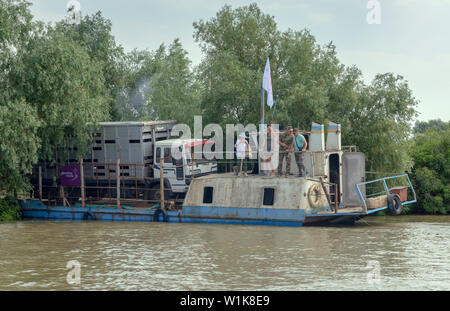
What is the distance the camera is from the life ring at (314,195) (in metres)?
25.0

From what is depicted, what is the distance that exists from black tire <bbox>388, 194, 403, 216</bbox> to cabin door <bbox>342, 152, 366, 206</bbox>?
4.36ft

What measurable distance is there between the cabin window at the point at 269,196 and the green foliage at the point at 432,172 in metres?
11.0

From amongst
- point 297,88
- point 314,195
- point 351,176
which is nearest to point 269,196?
point 314,195

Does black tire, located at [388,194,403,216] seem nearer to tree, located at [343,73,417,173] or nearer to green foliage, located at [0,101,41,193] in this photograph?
tree, located at [343,73,417,173]

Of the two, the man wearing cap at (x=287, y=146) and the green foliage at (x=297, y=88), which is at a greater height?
the green foliage at (x=297, y=88)

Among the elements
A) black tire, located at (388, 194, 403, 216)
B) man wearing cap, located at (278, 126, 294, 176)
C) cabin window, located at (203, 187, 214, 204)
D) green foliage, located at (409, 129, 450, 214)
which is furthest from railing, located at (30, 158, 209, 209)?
green foliage, located at (409, 129, 450, 214)

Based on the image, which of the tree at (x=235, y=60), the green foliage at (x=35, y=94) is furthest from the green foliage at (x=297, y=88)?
the green foliage at (x=35, y=94)

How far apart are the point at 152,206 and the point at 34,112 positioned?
6.35 metres

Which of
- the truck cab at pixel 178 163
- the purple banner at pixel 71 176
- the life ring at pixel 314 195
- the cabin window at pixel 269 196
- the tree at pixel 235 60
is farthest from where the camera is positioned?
the tree at pixel 235 60

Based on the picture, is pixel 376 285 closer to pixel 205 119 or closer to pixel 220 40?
pixel 205 119

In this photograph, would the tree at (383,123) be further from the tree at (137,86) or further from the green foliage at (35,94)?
the tree at (137,86)

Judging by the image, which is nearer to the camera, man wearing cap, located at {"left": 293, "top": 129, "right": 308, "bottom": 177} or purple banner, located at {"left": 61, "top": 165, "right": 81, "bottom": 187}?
man wearing cap, located at {"left": 293, "top": 129, "right": 308, "bottom": 177}

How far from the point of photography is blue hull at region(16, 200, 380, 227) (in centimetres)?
2517

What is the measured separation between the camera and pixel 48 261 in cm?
1991
